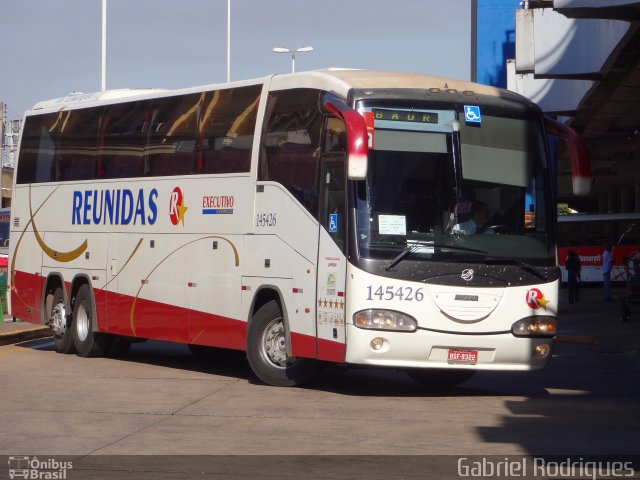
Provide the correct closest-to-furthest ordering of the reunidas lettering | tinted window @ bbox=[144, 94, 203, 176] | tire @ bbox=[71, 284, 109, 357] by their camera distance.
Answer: tinted window @ bbox=[144, 94, 203, 176] → the reunidas lettering → tire @ bbox=[71, 284, 109, 357]

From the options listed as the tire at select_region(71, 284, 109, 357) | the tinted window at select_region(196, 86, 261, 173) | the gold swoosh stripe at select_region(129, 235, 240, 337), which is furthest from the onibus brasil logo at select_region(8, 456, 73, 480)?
the tire at select_region(71, 284, 109, 357)

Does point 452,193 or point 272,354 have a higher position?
point 452,193

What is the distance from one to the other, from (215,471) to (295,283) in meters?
5.45

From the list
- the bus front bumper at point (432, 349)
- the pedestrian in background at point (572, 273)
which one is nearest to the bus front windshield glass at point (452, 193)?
the bus front bumper at point (432, 349)

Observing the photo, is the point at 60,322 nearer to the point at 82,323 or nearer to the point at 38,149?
the point at 82,323

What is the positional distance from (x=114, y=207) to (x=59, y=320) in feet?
7.91

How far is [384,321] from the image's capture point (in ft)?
43.2

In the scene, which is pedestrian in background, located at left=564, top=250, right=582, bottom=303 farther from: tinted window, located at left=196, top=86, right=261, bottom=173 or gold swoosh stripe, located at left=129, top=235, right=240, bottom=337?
tinted window, located at left=196, top=86, right=261, bottom=173

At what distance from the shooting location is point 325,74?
14.1 metres

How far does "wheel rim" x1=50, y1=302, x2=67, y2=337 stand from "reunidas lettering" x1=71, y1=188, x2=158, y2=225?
4.42 feet

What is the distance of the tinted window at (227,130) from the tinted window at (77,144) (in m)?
3.07

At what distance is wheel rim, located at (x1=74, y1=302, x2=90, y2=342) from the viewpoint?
18602 mm

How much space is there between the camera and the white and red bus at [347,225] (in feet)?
43.3

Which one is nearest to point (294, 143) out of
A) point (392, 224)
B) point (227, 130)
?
point (227, 130)
